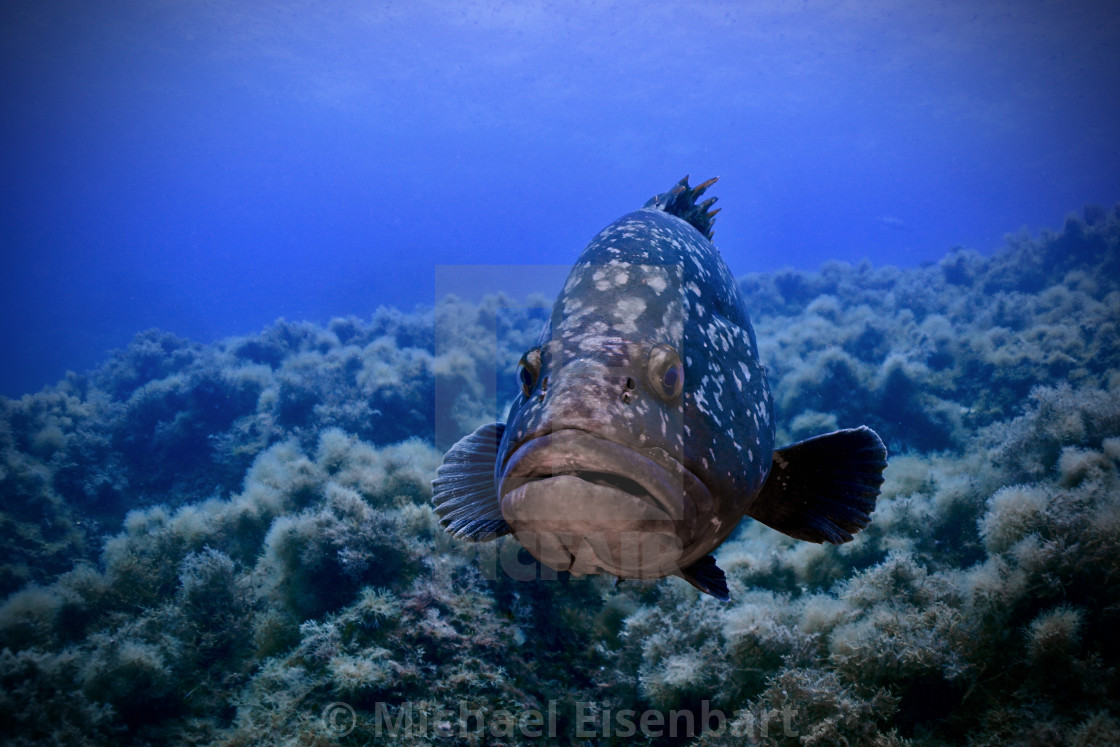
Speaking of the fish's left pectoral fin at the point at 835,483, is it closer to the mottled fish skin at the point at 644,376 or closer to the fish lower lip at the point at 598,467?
the mottled fish skin at the point at 644,376

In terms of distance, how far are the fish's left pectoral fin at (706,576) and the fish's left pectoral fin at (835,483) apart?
54 cm

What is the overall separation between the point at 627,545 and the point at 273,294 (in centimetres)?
14022

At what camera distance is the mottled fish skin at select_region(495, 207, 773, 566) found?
186cm

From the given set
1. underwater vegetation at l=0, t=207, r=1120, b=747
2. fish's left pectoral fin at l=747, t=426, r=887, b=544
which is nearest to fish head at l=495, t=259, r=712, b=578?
fish's left pectoral fin at l=747, t=426, r=887, b=544

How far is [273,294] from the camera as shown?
117688 mm

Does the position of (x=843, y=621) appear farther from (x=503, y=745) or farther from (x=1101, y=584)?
(x=503, y=745)

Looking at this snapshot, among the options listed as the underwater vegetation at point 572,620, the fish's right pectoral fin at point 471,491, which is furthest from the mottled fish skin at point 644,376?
the underwater vegetation at point 572,620

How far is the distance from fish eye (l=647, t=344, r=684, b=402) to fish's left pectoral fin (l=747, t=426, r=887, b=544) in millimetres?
1210

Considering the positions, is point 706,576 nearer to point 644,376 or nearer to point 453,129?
point 644,376

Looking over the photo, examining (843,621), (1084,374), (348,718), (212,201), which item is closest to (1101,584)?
(843,621)

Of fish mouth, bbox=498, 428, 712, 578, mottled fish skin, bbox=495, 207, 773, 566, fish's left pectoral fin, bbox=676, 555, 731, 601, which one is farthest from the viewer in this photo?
fish's left pectoral fin, bbox=676, 555, 731, 601

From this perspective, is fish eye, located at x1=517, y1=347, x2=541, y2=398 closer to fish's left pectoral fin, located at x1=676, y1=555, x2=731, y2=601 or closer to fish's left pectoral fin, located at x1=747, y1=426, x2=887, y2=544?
fish's left pectoral fin, located at x1=676, y1=555, x2=731, y2=601

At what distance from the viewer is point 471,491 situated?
9.92 feet

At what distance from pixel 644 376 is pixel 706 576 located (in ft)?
4.70
